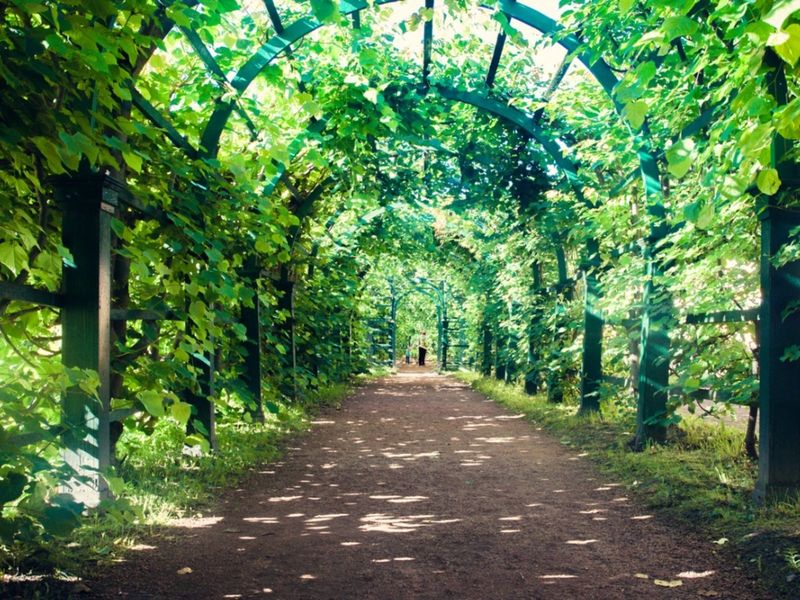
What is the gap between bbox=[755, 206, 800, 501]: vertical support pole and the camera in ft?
13.5

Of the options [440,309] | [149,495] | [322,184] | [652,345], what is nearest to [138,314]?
[149,495]

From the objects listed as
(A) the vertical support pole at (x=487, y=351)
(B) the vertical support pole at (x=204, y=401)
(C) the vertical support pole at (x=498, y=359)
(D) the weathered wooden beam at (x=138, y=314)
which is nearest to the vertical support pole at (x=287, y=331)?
(B) the vertical support pole at (x=204, y=401)

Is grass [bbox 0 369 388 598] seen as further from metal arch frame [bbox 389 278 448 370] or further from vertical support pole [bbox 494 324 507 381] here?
metal arch frame [bbox 389 278 448 370]

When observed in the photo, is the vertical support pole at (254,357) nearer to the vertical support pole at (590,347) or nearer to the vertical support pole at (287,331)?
the vertical support pole at (287,331)

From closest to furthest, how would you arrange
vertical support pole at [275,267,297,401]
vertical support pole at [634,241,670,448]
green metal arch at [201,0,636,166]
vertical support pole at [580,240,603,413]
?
green metal arch at [201,0,636,166]
vertical support pole at [634,241,670,448]
vertical support pole at [580,240,603,413]
vertical support pole at [275,267,297,401]

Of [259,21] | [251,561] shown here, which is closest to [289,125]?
[259,21]

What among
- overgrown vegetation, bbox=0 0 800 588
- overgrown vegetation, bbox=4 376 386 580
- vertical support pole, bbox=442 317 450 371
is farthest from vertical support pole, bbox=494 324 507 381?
vertical support pole, bbox=442 317 450 371

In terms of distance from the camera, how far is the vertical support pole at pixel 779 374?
4.11 meters

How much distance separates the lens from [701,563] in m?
3.46

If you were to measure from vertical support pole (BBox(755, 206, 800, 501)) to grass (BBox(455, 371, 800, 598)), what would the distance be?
0.19 meters

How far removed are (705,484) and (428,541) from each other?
89.0 inches

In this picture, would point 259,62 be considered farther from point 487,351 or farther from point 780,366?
point 487,351

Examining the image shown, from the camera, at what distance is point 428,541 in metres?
3.87

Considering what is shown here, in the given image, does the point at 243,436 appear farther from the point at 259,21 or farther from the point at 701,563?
the point at 701,563
